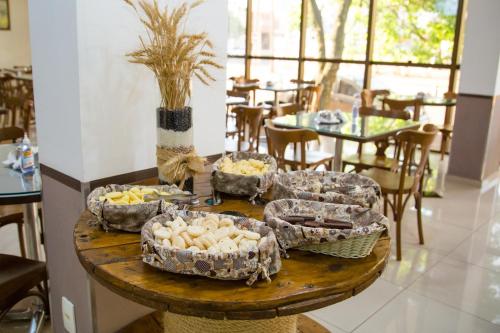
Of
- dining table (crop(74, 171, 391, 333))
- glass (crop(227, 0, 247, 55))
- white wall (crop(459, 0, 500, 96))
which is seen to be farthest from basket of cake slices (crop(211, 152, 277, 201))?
glass (crop(227, 0, 247, 55))

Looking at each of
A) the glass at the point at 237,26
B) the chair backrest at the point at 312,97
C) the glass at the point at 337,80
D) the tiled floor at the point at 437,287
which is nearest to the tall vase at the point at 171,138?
the tiled floor at the point at 437,287

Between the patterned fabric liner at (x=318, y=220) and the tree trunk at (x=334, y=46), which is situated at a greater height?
the tree trunk at (x=334, y=46)

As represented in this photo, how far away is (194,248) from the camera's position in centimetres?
110

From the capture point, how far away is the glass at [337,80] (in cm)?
752

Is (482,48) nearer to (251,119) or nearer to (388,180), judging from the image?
(388,180)

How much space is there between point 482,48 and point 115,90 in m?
4.26

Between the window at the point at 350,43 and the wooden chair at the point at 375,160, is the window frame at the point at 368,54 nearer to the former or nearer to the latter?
the window at the point at 350,43

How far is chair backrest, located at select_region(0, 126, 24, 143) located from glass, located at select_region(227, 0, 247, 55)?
629 cm

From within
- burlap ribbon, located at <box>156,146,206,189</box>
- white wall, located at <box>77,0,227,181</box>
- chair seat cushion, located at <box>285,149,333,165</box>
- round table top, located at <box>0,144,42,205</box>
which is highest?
white wall, located at <box>77,0,227,181</box>

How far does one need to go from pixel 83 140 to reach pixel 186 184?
39 cm

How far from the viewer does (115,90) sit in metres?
1.69

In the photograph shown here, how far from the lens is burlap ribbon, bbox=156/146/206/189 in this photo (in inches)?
60.3

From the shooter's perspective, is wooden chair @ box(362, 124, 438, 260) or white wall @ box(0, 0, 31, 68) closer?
wooden chair @ box(362, 124, 438, 260)

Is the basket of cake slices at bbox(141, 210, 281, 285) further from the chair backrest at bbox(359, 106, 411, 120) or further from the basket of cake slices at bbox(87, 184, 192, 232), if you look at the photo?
the chair backrest at bbox(359, 106, 411, 120)
